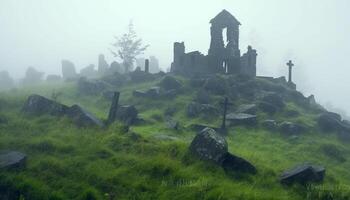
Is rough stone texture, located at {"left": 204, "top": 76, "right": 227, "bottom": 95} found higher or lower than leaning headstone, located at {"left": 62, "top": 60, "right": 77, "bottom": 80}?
lower

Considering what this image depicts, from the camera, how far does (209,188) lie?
538 inches

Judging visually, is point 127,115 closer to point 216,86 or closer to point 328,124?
point 216,86

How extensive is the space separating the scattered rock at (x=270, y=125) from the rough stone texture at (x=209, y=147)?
14.1 m

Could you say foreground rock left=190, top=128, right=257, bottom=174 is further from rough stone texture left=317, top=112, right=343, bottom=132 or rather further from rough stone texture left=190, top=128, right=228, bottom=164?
rough stone texture left=317, top=112, right=343, bottom=132

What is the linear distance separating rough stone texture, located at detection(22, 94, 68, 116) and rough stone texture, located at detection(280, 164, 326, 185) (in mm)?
13825

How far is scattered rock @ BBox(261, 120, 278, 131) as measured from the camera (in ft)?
97.4

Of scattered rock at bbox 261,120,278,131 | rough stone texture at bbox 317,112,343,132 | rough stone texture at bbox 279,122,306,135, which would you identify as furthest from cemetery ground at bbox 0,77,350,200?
rough stone texture at bbox 317,112,343,132

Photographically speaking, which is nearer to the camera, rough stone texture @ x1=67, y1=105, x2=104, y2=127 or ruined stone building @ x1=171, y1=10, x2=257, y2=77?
rough stone texture @ x1=67, y1=105, x2=104, y2=127

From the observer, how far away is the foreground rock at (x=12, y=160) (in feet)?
48.2

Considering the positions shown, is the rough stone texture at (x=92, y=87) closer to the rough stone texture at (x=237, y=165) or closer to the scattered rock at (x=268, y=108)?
the scattered rock at (x=268, y=108)

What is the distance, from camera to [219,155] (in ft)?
52.1

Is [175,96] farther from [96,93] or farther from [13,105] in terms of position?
[13,105]

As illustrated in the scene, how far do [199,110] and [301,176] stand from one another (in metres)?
17.9

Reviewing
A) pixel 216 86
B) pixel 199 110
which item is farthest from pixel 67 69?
pixel 199 110
